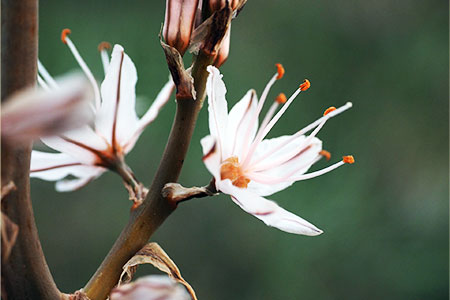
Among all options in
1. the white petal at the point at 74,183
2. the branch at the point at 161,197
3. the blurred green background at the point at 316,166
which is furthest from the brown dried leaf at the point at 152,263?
the blurred green background at the point at 316,166

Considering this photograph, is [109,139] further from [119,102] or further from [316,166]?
[316,166]

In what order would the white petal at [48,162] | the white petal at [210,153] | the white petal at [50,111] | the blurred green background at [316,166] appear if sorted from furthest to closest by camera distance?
the blurred green background at [316,166] < the white petal at [48,162] < the white petal at [210,153] < the white petal at [50,111]

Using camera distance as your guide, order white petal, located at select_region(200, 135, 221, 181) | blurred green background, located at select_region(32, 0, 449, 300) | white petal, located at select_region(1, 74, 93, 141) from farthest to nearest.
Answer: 1. blurred green background, located at select_region(32, 0, 449, 300)
2. white petal, located at select_region(200, 135, 221, 181)
3. white petal, located at select_region(1, 74, 93, 141)

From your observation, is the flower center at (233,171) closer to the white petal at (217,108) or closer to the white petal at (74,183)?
the white petal at (217,108)

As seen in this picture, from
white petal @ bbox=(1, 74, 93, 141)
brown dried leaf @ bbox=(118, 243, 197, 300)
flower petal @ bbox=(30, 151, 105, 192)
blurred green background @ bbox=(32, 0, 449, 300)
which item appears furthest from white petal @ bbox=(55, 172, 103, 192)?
blurred green background @ bbox=(32, 0, 449, 300)

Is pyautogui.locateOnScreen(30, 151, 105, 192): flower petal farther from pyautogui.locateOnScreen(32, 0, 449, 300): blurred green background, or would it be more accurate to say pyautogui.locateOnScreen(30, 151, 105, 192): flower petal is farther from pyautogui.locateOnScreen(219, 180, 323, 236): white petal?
pyautogui.locateOnScreen(32, 0, 449, 300): blurred green background

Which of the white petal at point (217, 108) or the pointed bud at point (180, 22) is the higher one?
the pointed bud at point (180, 22)

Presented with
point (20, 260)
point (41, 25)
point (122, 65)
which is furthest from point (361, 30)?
point (20, 260)

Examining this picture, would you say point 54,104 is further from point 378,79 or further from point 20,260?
point 378,79
